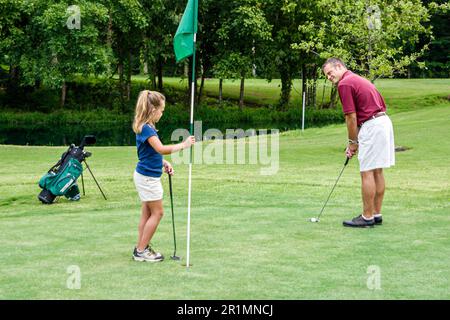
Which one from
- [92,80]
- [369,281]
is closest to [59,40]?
[92,80]

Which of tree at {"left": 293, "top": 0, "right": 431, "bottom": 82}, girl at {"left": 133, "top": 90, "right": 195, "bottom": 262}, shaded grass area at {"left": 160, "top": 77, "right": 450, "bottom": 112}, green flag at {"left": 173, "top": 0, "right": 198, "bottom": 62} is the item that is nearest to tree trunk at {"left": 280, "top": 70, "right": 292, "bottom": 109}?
shaded grass area at {"left": 160, "top": 77, "right": 450, "bottom": 112}

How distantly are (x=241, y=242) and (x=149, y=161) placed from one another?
175cm

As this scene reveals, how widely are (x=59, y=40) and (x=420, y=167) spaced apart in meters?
25.0

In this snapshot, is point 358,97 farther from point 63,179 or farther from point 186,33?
point 63,179

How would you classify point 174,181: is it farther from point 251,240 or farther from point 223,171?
point 251,240

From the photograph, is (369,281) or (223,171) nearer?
(369,281)

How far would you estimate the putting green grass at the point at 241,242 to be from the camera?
704 centimetres

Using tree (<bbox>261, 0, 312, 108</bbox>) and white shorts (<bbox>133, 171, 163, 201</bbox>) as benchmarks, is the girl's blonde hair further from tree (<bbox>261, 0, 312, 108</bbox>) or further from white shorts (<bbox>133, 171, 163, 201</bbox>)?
tree (<bbox>261, 0, 312, 108</bbox>)

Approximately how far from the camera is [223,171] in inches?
758

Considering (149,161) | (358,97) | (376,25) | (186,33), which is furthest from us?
(376,25)

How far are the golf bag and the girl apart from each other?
18.4 ft

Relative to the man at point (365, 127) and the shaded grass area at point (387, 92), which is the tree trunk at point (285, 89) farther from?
the man at point (365, 127)

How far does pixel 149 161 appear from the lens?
8172 millimetres

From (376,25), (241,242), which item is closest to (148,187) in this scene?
(241,242)
